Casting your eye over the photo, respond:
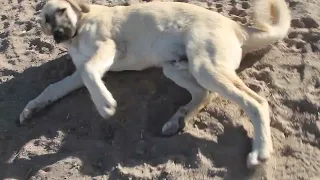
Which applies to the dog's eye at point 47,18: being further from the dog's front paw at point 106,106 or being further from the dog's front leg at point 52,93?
the dog's front paw at point 106,106

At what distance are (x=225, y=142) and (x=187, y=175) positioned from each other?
37cm

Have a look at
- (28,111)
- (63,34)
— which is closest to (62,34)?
(63,34)

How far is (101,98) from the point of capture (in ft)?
13.1

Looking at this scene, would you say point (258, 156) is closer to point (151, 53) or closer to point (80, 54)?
point (151, 53)

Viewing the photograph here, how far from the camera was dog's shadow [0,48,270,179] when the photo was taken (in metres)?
3.81

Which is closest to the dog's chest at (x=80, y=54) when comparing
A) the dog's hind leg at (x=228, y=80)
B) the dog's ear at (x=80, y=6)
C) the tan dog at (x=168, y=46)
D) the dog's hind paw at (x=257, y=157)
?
the tan dog at (x=168, y=46)

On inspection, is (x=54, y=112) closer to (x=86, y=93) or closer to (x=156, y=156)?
(x=86, y=93)

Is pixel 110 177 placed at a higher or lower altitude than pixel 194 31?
lower

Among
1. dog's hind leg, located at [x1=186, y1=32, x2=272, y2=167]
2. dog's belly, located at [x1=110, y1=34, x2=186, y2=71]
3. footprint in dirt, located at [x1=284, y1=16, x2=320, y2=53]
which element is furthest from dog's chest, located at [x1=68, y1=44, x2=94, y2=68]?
footprint in dirt, located at [x1=284, y1=16, x2=320, y2=53]

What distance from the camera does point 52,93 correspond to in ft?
14.5

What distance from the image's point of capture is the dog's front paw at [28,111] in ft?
14.2

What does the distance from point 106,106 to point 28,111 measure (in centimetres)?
73

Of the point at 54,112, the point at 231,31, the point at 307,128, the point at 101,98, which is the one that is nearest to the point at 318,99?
the point at 307,128

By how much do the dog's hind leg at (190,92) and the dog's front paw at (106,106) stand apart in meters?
0.38
